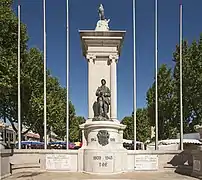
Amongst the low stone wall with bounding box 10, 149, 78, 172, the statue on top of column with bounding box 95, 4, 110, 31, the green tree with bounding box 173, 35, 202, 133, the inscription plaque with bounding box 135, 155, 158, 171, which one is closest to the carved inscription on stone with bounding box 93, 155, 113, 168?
the low stone wall with bounding box 10, 149, 78, 172

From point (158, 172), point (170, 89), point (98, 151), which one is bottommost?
point (158, 172)

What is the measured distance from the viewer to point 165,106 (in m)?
42.3

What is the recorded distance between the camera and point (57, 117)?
44.5 meters

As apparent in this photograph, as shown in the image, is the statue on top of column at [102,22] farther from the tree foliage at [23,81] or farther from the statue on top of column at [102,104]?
the tree foliage at [23,81]

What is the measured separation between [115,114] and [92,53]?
14.0 feet

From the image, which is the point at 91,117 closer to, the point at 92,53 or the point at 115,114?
the point at 115,114

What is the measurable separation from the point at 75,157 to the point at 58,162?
3.23 ft

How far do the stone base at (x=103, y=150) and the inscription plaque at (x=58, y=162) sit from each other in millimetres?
788

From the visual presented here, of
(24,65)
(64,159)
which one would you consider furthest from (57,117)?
(64,159)

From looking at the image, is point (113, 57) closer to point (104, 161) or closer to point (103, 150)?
point (103, 150)

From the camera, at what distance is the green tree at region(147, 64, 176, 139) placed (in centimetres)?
4225

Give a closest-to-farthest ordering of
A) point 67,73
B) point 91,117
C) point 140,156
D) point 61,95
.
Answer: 1. point 140,156
2. point 91,117
3. point 67,73
4. point 61,95

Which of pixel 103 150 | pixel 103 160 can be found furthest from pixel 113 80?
pixel 103 160

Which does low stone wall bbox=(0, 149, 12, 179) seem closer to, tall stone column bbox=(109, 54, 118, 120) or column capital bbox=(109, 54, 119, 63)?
tall stone column bbox=(109, 54, 118, 120)
